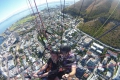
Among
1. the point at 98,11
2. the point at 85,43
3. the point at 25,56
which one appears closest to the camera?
the point at 85,43

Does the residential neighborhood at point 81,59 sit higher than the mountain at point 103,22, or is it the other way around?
the mountain at point 103,22

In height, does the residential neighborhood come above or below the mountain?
below

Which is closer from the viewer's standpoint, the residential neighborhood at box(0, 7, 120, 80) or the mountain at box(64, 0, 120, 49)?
the residential neighborhood at box(0, 7, 120, 80)

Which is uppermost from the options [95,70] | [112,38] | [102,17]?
[102,17]

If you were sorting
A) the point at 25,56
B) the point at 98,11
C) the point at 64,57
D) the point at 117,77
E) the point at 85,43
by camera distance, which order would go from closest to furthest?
1. the point at 64,57
2. the point at 117,77
3. the point at 85,43
4. the point at 25,56
5. the point at 98,11

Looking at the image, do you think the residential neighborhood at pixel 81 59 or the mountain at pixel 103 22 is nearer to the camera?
the residential neighborhood at pixel 81 59

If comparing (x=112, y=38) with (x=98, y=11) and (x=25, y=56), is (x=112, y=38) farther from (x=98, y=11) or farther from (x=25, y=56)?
(x=25, y=56)

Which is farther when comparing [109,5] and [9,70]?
[109,5]

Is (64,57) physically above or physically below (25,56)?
below

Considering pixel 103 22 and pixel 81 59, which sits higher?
pixel 103 22

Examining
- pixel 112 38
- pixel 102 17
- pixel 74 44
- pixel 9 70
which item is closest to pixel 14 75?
pixel 9 70

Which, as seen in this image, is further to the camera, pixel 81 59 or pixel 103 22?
pixel 103 22
